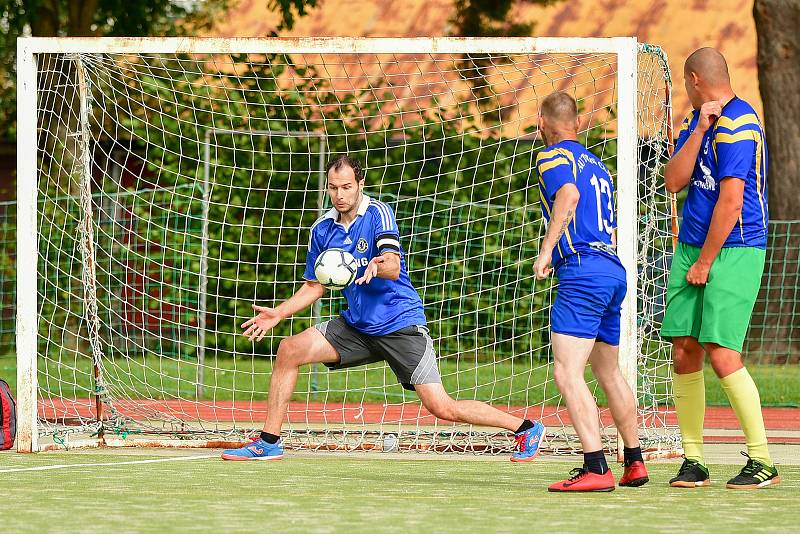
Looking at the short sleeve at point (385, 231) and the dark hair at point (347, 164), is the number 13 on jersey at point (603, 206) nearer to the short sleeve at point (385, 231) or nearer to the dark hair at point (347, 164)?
the short sleeve at point (385, 231)

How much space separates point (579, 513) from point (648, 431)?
13.0ft

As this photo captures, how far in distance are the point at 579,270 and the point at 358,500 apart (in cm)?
153

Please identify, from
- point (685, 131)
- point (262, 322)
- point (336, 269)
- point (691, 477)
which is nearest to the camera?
point (691, 477)

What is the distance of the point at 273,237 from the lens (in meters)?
14.2

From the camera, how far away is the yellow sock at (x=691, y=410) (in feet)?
22.2

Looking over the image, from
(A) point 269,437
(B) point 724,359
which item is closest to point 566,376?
(B) point 724,359

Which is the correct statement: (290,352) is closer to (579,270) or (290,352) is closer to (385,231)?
(385,231)

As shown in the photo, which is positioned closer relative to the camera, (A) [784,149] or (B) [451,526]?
(B) [451,526]

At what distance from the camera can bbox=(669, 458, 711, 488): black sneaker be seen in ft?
21.8

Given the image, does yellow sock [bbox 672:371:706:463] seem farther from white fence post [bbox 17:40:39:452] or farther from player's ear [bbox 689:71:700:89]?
white fence post [bbox 17:40:39:452]

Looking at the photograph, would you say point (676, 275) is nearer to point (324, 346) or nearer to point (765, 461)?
point (765, 461)

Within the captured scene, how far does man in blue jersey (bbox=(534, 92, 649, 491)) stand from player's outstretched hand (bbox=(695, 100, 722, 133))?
0.51 m

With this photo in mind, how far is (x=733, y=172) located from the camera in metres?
6.43

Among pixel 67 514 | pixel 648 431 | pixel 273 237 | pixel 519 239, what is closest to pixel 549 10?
pixel 519 239
